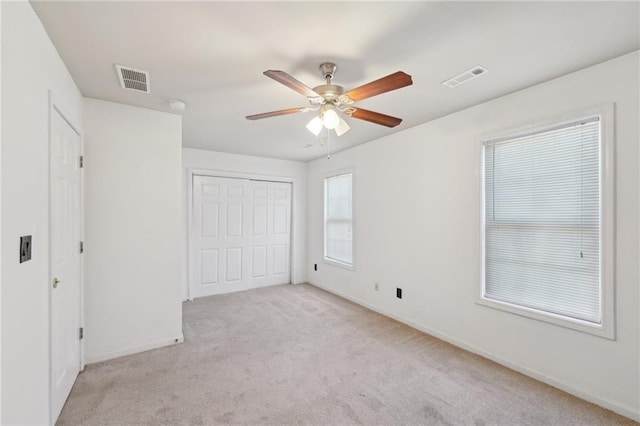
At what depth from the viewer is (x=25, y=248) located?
1.41 meters

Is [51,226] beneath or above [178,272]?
above

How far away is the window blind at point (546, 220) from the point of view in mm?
2133

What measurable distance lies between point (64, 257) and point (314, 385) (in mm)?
2076

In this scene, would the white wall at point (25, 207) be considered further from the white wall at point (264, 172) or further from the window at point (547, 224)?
the window at point (547, 224)

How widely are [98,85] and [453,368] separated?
3.81m

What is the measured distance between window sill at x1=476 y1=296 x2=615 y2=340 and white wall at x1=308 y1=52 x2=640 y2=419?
0.04m

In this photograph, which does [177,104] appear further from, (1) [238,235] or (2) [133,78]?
(1) [238,235]

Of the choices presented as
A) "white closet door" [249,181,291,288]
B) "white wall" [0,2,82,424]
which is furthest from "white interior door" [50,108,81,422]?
"white closet door" [249,181,291,288]

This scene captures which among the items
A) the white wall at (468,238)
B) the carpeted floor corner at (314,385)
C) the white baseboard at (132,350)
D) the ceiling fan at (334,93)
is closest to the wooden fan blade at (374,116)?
the ceiling fan at (334,93)

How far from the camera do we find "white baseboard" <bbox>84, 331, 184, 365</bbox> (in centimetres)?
259

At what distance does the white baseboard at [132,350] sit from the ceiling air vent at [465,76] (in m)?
3.47

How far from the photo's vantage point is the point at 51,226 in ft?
5.68

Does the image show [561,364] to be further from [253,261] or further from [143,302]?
[253,261]

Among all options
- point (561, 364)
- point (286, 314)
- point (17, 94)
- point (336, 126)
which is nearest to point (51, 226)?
point (17, 94)
